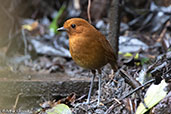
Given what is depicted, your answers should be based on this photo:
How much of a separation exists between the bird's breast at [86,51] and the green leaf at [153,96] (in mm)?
731

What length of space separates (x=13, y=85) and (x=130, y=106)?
5.57ft

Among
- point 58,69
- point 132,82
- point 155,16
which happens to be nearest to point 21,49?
point 58,69

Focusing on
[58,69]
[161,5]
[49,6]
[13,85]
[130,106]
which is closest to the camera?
[130,106]

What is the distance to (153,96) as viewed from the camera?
8.64ft

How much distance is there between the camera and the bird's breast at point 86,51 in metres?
2.96

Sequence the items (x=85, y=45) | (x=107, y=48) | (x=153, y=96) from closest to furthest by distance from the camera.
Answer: (x=153, y=96)
(x=85, y=45)
(x=107, y=48)

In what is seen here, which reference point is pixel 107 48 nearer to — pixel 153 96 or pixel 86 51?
pixel 86 51

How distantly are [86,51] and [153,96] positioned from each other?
2.94 feet

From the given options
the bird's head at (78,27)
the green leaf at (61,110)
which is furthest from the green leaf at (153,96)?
the bird's head at (78,27)

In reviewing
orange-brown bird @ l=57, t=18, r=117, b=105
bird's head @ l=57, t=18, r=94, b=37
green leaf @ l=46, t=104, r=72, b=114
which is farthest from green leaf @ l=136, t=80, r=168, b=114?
bird's head @ l=57, t=18, r=94, b=37

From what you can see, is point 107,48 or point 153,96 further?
point 107,48

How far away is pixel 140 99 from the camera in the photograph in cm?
285

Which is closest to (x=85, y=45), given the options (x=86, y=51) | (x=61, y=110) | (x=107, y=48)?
(x=86, y=51)

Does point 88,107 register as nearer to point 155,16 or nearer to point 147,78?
point 147,78
